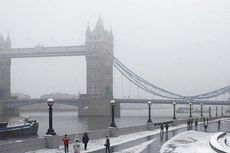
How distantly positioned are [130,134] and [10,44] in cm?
13029

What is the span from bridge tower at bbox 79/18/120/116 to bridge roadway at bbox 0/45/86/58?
10.4 ft

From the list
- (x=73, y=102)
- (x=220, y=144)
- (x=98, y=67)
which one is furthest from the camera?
(x=98, y=67)

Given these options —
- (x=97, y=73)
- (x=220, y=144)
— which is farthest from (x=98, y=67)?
(x=220, y=144)

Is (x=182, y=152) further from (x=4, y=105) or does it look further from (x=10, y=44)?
(x=10, y=44)

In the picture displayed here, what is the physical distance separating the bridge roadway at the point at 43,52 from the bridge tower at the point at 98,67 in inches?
125

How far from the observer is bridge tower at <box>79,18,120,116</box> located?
366 ft

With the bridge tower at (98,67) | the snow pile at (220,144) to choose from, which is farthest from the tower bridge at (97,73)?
the snow pile at (220,144)

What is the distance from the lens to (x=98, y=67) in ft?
383

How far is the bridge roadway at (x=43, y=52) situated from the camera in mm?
119900

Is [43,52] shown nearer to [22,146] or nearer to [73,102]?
[73,102]

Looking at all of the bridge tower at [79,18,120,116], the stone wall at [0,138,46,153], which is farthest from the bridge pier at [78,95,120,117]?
the stone wall at [0,138,46,153]

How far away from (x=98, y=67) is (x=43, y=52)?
18.1 meters

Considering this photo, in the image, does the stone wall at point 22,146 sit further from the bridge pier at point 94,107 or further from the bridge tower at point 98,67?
the bridge tower at point 98,67

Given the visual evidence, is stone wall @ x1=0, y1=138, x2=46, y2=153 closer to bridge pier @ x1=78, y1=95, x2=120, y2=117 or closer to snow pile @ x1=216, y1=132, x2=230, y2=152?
snow pile @ x1=216, y1=132, x2=230, y2=152
